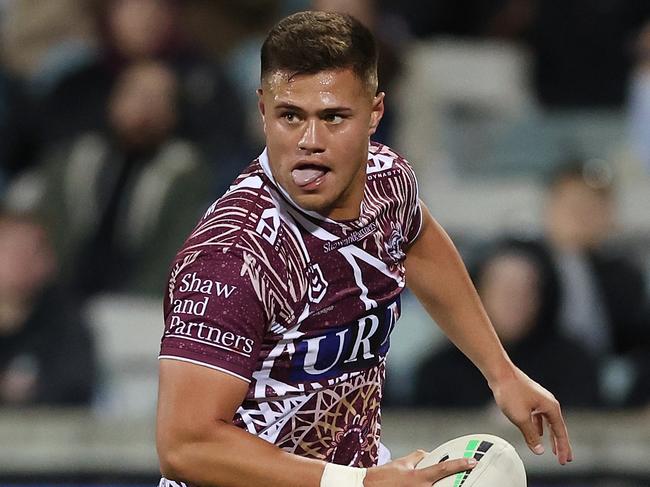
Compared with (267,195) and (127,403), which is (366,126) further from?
(127,403)

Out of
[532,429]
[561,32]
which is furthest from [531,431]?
[561,32]

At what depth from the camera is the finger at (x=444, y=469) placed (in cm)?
251

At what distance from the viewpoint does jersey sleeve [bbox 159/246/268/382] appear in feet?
8.34

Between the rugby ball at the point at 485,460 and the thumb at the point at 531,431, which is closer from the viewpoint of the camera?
the rugby ball at the point at 485,460

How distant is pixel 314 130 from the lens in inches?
104

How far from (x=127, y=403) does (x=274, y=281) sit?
3604 mm

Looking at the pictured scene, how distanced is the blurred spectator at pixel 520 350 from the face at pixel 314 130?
316 centimetres

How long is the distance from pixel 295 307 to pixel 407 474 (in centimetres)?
45

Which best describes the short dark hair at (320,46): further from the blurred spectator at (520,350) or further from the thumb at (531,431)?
the blurred spectator at (520,350)

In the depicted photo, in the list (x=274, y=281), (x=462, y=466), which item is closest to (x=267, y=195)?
(x=274, y=281)

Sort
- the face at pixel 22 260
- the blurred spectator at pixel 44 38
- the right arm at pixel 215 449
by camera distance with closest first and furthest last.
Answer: the right arm at pixel 215 449 < the face at pixel 22 260 < the blurred spectator at pixel 44 38

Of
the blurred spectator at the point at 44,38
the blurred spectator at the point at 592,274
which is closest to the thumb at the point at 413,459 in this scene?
the blurred spectator at the point at 592,274

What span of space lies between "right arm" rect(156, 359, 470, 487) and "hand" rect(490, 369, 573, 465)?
28.7 inches

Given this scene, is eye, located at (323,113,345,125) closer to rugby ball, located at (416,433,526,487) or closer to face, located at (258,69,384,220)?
face, located at (258,69,384,220)
